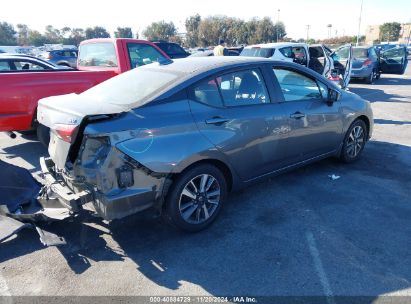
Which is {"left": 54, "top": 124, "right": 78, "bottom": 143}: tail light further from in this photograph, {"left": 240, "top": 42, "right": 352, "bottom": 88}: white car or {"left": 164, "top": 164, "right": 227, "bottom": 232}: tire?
{"left": 240, "top": 42, "right": 352, "bottom": 88}: white car

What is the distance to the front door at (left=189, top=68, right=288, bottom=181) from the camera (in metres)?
3.52

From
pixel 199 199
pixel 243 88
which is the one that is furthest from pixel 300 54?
pixel 199 199

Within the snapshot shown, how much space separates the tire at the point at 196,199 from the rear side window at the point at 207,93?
0.66 meters

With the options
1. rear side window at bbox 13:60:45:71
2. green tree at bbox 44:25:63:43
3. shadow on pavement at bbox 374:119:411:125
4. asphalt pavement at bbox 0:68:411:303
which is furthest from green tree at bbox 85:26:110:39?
asphalt pavement at bbox 0:68:411:303

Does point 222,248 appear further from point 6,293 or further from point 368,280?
point 6,293

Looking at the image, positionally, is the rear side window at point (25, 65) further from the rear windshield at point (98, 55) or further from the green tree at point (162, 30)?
the green tree at point (162, 30)

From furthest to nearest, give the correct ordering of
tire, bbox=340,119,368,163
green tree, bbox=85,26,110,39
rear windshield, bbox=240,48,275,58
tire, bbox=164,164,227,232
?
1. green tree, bbox=85,26,110,39
2. rear windshield, bbox=240,48,275,58
3. tire, bbox=340,119,368,163
4. tire, bbox=164,164,227,232

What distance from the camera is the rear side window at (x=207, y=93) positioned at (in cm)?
349

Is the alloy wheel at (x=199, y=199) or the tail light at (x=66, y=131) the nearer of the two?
the tail light at (x=66, y=131)

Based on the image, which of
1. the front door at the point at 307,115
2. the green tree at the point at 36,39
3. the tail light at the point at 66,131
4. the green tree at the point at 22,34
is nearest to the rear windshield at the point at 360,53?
the front door at the point at 307,115

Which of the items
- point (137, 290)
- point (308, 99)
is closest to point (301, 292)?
point (137, 290)

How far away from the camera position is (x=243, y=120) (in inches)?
148

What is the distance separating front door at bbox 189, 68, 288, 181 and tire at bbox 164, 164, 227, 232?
28 cm

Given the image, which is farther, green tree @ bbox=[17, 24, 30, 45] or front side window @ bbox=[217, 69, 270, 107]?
green tree @ bbox=[17, 24, 30, 45]
